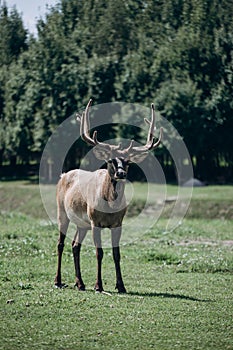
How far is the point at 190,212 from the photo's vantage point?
130 ft

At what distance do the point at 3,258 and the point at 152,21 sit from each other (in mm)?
36290

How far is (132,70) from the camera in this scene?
51.3 metres

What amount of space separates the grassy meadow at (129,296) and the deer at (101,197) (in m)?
0.79

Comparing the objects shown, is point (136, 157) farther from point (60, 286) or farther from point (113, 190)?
point (60, 286)

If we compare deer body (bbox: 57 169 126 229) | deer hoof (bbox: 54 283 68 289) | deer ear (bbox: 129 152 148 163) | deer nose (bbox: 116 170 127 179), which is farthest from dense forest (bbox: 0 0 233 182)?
deer nose (bbox: 116 170 127 179)

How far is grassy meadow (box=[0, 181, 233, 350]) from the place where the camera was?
12.5 metres

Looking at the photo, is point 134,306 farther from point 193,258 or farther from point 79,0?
point 79,0

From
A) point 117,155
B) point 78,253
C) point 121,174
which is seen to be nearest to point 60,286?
point 78,253

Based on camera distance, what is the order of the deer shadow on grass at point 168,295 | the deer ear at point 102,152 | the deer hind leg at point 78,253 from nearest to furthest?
1. the deer shadow on grass at point 168,295
2. the deer ear at point 102,152
3. the deer hind leg at point 78,253

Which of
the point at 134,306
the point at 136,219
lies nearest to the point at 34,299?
the point at 134,306

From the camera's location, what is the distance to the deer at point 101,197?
16172mm

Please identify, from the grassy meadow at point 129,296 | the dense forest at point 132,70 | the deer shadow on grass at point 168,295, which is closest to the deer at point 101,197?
the deer shadow on grass at point 168,295

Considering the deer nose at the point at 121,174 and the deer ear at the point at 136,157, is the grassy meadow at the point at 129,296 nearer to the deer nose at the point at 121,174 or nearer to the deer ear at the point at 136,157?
the deer nose at the point at 121,174

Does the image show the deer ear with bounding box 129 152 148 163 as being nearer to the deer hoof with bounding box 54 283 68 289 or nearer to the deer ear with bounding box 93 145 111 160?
the deer ear with bounding box 93 145 111 160
